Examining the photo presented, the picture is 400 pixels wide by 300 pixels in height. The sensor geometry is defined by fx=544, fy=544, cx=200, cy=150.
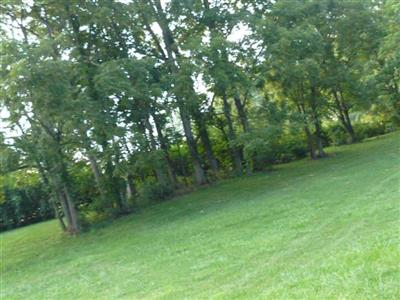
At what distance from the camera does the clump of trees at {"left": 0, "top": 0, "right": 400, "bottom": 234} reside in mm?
17016

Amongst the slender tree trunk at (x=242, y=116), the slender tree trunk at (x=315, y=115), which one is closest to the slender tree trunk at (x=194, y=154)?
the slender tree trunk at (x=242, y=116)

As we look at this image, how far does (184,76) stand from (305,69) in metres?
5.72

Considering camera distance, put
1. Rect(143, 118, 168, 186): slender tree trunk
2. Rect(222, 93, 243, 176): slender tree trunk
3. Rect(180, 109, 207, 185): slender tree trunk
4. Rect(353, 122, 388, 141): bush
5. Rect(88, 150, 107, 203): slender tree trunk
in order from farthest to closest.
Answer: Rect(353, 122, 388, 141): bush, Rect(180, 109, 207, 185): slender tree trunk, Rect(222, 93, 243, 176): slender tree trunk, Rect(143, 118, 168, 186): slender tree trunk, Rect(88, 150, 107, 203): slender tree trunk

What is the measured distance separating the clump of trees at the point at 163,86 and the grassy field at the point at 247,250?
2.64 meters

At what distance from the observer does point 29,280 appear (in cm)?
1185

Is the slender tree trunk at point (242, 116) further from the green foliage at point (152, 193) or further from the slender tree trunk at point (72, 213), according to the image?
the slender tree trunk at point (72, 213)

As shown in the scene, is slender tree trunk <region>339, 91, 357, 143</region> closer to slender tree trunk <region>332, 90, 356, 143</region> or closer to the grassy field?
slender tree trunk <region>332, 90, 356, 143</region>

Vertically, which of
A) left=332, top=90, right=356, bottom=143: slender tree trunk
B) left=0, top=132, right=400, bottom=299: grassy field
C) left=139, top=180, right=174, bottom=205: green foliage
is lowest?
left=0, top=132, right=400, bottom=299: grassy field

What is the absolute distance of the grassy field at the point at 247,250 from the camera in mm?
6008

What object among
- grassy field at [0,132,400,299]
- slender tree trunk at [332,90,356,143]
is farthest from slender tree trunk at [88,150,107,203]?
slender tree trunk at [332,90,356,143]

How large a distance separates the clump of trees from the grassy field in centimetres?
264

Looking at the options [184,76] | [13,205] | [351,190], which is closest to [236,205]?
[351,190]

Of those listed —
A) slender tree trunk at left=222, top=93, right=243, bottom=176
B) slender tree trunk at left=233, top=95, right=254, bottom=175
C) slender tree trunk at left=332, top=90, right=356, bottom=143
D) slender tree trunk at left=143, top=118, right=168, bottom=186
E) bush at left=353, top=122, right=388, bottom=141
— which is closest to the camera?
slender tree trunk at left=143, top=118, right=168, bottom=186

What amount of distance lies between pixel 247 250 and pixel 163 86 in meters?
12.2
